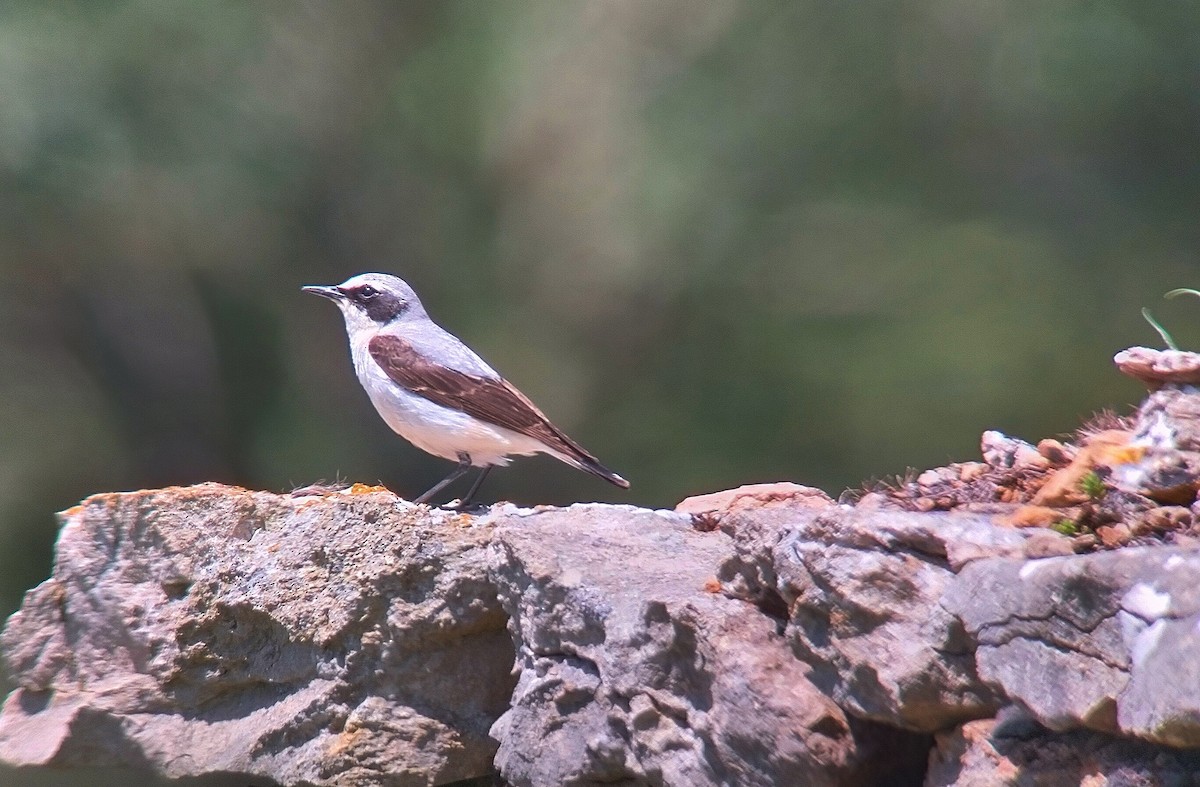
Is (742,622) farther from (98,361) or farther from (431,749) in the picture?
(98,361)

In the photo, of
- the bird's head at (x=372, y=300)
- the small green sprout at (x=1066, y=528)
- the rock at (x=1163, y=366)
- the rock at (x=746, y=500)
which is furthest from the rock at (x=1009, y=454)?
the bird's head at (x=372, y=300)

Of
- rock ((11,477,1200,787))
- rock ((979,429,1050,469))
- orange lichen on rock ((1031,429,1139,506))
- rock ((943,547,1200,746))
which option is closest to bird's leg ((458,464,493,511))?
rock ((11,477,1200,787))

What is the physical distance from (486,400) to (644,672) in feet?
9.38

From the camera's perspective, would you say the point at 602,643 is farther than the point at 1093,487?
Yes

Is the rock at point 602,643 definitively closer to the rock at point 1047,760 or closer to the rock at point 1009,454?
the rock at point 1047,760

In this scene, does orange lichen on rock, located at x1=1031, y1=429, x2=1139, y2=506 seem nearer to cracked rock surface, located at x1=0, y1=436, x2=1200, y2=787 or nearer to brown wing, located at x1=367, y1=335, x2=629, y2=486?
cracked rock surface, located at x1=0, y1=436, x2=1200, y2=787

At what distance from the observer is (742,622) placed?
10.6 feet

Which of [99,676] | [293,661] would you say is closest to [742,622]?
[293,661]

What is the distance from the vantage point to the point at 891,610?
2779mm

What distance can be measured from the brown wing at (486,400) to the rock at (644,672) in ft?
6.11

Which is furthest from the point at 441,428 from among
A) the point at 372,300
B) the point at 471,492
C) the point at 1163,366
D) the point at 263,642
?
the point at 1163,366

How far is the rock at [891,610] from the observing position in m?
2.65

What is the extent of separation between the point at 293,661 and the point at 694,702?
154 cm

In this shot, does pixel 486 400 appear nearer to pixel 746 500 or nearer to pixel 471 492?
pixel 471 492
